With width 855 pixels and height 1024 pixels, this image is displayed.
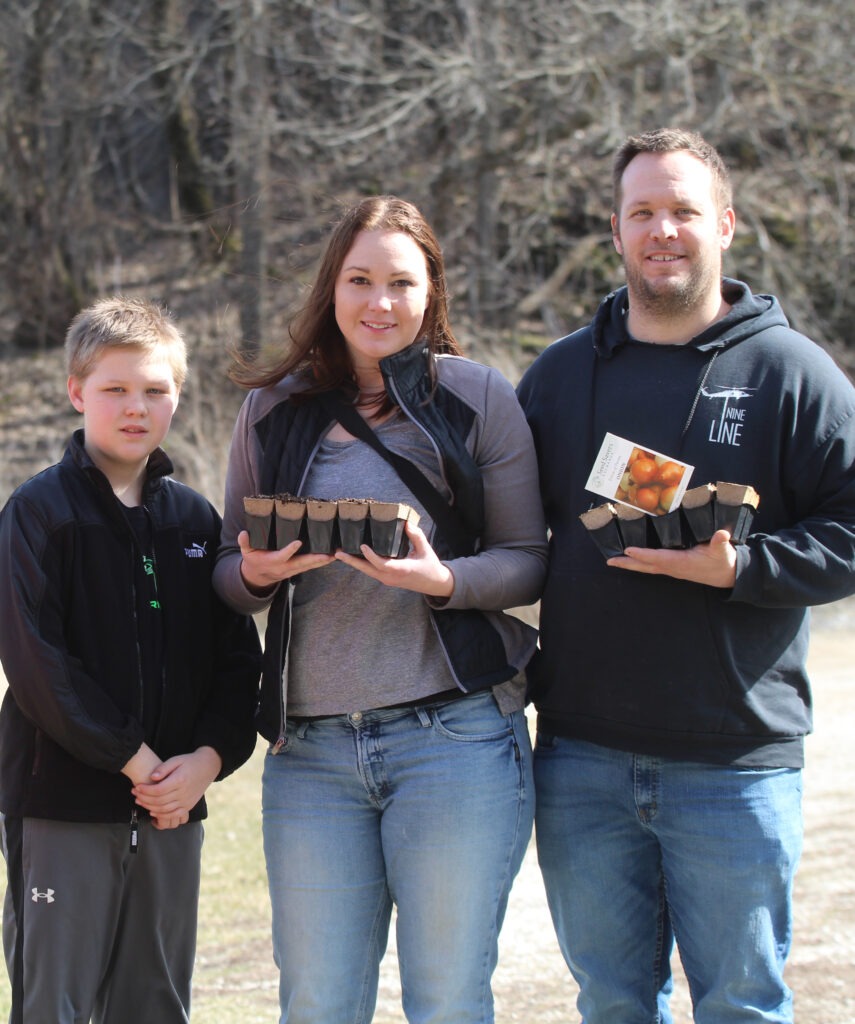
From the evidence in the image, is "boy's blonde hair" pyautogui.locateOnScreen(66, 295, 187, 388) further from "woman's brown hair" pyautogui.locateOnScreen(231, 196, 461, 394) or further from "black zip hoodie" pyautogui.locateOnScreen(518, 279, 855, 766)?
"black zip hoodie" pyautogui.locateOnScreen(518, 279, 855, 766)

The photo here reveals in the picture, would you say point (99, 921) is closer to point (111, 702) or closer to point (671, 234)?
point (111, 702)

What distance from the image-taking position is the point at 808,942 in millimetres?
4617

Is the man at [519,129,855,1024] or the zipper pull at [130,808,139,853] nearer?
the man at [519,129,855,1024]

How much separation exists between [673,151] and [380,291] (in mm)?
729

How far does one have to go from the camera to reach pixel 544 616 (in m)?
2.77

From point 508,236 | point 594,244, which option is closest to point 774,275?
point 594,244

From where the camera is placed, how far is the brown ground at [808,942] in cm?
402

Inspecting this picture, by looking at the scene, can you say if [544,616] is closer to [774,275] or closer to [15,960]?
[15,960]

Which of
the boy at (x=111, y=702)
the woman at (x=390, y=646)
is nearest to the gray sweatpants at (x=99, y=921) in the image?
the boy at (x=111, y=702)

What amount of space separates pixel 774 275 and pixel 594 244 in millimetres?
2338

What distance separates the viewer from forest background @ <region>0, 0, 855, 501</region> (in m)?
14.6

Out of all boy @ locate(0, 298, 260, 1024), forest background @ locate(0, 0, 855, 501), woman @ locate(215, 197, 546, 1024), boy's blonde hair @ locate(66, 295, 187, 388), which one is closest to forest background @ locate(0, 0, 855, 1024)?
forest background @ locate(0, 0, 855, 501)

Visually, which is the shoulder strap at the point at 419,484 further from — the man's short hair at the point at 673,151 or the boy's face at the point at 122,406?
the man's short hair at the point at 673,151

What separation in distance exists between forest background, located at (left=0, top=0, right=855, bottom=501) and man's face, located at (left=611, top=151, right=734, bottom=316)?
11068 millimetres
